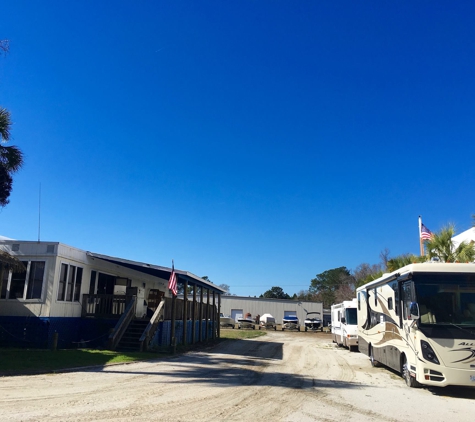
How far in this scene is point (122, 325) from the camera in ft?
54.7

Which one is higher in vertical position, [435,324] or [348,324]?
[435,324]

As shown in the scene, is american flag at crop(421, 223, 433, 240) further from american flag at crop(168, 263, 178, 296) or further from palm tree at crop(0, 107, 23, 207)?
palm tree at crop(0, 107, 23, 207)

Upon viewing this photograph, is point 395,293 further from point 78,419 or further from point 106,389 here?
point 78,419

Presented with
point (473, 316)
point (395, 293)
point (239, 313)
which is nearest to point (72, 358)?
point (395, 293)

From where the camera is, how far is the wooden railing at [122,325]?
15984 mm

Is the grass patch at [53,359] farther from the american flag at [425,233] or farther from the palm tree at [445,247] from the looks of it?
the american flag at [425,233]

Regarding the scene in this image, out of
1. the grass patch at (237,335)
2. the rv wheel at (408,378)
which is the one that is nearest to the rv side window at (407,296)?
the rv wheel at (408,378)

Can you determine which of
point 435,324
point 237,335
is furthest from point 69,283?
point 237,335

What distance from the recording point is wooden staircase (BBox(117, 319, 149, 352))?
16391mm

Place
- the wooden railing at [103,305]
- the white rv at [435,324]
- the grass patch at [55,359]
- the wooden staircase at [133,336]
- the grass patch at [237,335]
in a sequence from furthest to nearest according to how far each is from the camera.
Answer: the grass patch at [237,335]
the wooden railing at [103,305]
the wooden staircase at [133,336]
the grass patch at [55,359]
the white rv at [435,324]

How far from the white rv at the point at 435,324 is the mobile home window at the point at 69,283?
11.9 m

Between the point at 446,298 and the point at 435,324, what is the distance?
700 mm

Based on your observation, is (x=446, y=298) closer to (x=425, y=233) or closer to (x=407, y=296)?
(x=407, y=296)

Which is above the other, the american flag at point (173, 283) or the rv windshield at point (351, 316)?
the american flag at point (173, 283)
